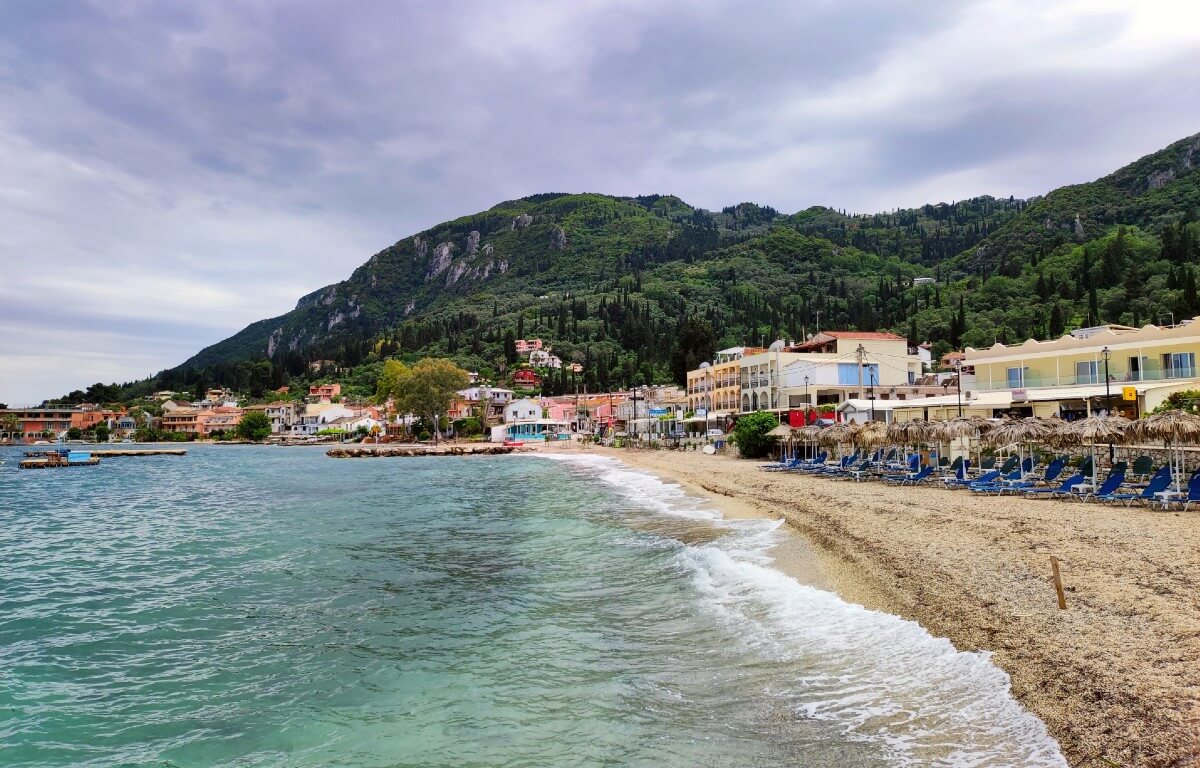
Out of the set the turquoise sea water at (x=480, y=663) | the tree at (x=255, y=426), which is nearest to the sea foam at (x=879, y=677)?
the turquoise sea water at (x=480, y=663)

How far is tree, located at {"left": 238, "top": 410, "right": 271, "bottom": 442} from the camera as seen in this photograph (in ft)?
399

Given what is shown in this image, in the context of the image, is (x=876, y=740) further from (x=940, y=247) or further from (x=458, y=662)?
(x=940, y=247)

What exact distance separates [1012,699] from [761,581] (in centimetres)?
538

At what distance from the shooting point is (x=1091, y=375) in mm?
34344

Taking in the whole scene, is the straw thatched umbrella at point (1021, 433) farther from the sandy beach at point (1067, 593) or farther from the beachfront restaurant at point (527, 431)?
the beachfront restaurant at point (527, 431)

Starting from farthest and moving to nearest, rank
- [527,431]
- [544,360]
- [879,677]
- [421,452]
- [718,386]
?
[544,360] → [527,431] → [421,452] → [718,386] → [879,677]

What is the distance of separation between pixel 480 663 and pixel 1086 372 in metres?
37.3

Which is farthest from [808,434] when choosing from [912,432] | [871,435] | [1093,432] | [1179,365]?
[1179,365]

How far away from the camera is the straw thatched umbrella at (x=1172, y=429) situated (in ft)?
50.3

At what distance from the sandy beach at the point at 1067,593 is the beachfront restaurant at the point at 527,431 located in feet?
260

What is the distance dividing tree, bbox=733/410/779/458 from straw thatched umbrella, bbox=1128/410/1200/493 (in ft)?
83.4

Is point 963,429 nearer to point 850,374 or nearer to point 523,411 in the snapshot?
point 850,374

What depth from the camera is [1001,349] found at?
39.3 metres

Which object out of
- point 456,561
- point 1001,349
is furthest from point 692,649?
point 1001,349
